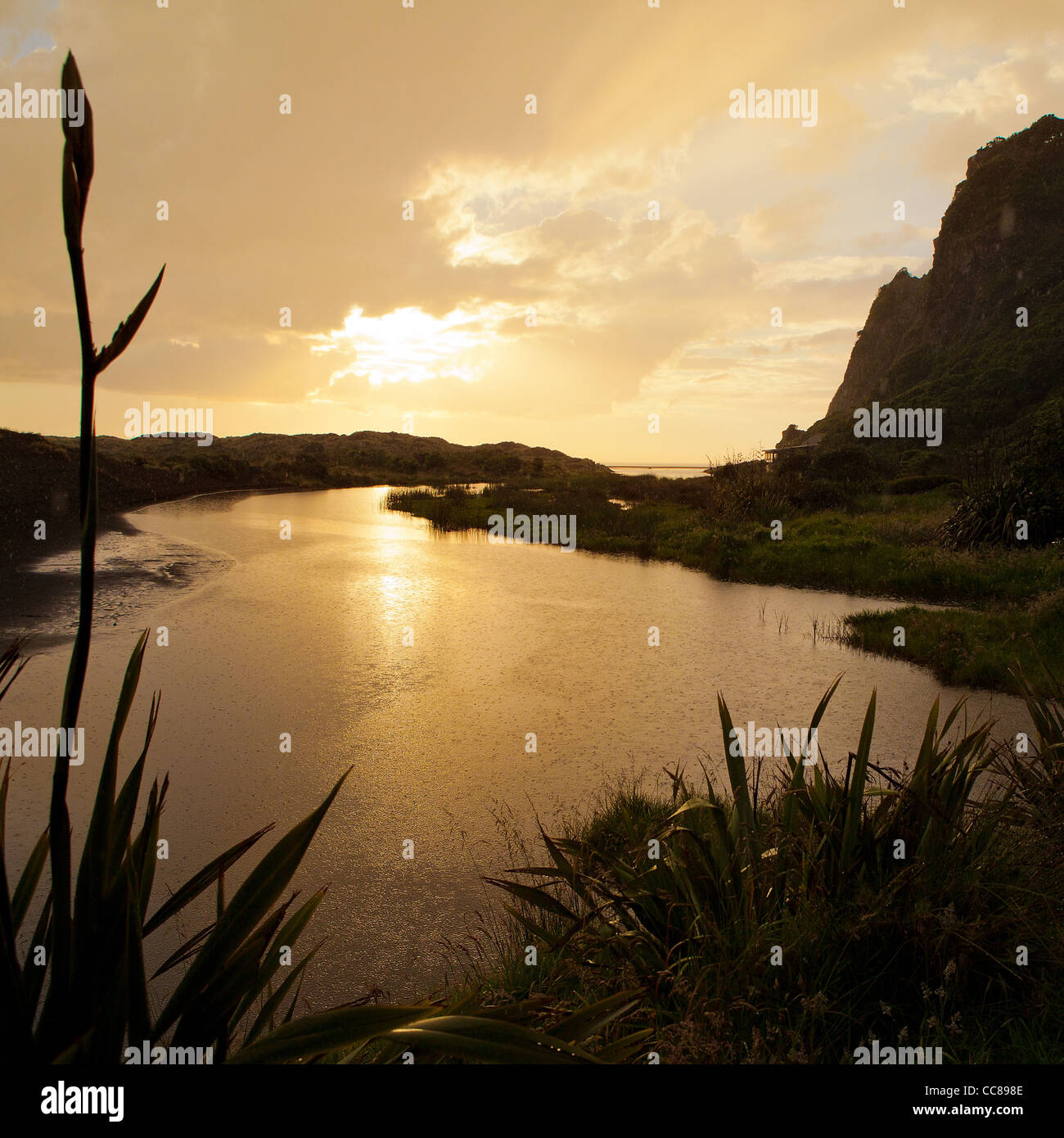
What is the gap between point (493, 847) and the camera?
15.1 feet

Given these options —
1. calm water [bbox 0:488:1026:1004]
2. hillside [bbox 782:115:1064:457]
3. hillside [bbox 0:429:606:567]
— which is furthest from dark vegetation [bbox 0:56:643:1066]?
Result: hillside [bbox 782:115:1064:457]

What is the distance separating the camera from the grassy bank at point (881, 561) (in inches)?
336

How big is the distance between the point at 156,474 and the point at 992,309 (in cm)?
6501

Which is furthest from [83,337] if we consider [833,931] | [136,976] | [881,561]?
[881,561]

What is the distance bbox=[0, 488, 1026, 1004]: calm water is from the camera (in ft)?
14.5

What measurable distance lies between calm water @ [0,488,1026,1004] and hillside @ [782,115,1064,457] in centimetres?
3151

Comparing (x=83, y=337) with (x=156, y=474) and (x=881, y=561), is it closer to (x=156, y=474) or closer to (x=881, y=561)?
(x=881, y=561)

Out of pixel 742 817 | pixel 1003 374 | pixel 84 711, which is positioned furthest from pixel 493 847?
pixel 1003 374

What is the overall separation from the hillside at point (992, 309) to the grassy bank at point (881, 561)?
20.3m

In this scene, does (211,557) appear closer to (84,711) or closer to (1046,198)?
(84,711)

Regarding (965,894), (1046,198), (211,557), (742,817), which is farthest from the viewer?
(1046,198)

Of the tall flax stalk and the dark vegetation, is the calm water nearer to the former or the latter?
the dark vegetation
